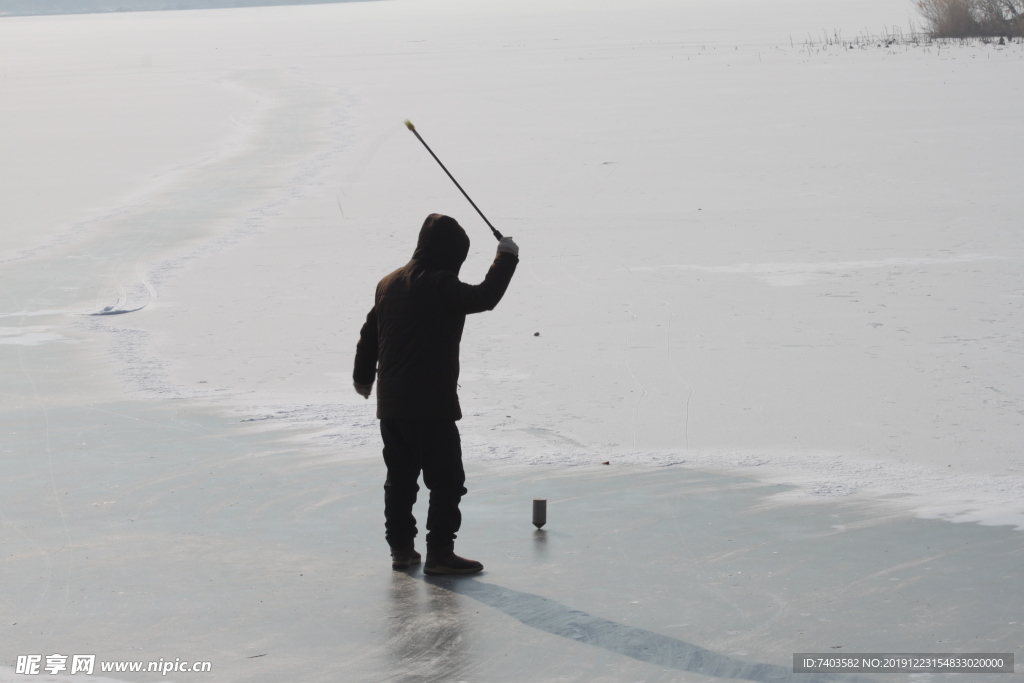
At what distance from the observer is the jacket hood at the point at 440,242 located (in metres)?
4.79

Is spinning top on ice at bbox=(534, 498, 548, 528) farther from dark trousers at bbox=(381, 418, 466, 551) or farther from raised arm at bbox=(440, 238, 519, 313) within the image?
raised arm at bbox=(440, 238, 519, 313)

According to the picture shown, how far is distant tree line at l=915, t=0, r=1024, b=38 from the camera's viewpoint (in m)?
38.7

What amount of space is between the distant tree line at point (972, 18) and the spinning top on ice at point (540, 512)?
37072 millimetres

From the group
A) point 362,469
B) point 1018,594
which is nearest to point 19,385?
point 362,469

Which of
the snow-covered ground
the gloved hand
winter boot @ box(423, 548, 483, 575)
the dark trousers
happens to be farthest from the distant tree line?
winter boot @ box(423, 548, 483, 575)

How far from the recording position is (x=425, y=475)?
4.86 meters

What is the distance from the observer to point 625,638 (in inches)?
164

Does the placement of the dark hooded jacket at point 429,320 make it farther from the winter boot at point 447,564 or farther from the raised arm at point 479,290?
the winter boot at point 447,564

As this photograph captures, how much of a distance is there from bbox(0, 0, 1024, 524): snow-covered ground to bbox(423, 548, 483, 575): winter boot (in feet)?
5.10

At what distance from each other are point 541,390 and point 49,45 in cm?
6344

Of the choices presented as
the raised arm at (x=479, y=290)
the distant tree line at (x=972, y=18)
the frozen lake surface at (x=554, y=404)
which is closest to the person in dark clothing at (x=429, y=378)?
the raised arm at (x=479, y=290)

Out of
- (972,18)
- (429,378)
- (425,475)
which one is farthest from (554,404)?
(972,18)

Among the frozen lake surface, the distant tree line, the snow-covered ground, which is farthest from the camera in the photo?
the distant tree line

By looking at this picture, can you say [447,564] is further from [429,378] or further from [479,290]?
[479,290]
